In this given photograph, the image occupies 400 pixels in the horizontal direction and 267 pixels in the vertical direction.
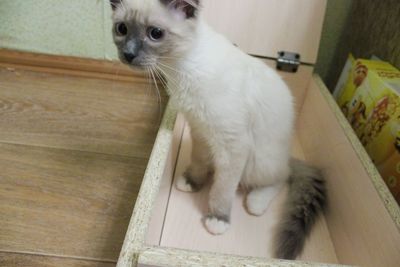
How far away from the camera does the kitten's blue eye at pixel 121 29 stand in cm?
67

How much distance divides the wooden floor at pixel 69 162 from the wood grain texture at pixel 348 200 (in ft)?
1.64

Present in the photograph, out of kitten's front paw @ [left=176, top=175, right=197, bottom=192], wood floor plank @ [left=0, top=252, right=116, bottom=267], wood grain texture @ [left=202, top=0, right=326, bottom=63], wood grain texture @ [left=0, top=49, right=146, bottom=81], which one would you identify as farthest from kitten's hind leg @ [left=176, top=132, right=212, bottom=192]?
wood grain texture @ [left=0, top=49, right=146, bottom=81]

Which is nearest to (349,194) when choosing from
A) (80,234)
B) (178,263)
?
(178,263)

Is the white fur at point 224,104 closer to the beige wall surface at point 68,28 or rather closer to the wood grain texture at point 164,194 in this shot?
the wood grain texture at point 164,194

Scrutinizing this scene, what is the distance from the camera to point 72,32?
1305 mm

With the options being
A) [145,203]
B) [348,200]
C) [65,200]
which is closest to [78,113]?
[65,200]

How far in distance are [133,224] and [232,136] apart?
29cm

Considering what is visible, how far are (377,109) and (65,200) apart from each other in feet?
2.67

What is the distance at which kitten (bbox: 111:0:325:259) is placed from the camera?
658 millimetres

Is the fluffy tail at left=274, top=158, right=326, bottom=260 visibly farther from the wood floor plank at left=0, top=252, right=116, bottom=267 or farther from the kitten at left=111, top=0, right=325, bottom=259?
the wood floor plank at left=0, top=252, right=116, bottom=267

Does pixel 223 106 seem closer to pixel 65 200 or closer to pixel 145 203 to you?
pixel 145 203

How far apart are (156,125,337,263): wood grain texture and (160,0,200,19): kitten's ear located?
452mm

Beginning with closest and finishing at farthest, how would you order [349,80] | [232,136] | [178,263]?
[178,263]
[232,136]
[349,80]

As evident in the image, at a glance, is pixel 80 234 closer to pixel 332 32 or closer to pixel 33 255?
pixel 33 255
